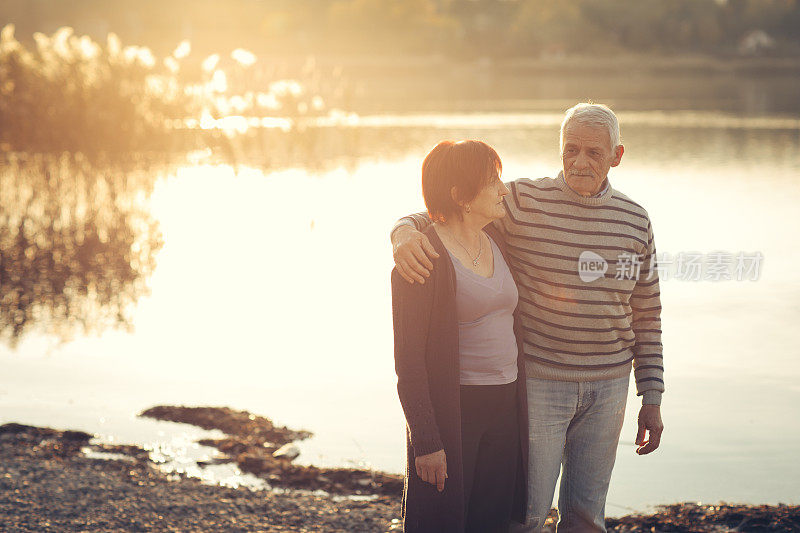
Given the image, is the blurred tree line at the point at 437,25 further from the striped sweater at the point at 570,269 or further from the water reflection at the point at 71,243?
the striped sweater at the point at 570,269

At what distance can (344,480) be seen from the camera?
538 cm

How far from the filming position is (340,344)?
323 inches

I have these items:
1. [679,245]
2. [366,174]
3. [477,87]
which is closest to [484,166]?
[679,245]

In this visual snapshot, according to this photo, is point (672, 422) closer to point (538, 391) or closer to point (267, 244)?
point (538, 391)

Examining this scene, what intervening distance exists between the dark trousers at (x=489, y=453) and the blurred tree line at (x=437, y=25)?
260 ft

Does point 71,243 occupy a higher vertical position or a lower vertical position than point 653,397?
higher

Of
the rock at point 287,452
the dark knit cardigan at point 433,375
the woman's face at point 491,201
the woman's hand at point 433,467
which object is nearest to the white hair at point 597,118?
the woman's face at point 491,201

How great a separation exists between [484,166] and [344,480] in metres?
2.77

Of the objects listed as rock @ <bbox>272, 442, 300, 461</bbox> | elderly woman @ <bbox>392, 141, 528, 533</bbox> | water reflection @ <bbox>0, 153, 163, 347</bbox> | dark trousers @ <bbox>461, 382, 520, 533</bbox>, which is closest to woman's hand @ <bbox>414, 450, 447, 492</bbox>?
elderly woman @ <bbox>392, 141, 528, 533</bbox>

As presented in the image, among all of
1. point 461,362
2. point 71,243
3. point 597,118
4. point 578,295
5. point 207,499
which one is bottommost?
point 207,499

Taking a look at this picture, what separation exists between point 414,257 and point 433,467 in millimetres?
587

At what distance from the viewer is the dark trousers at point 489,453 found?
10.1 feet

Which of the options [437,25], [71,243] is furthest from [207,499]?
[437,25]

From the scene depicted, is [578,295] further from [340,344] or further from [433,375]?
[340,344]
